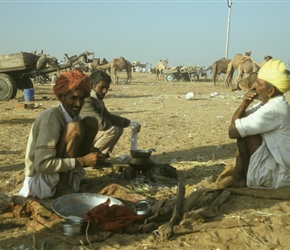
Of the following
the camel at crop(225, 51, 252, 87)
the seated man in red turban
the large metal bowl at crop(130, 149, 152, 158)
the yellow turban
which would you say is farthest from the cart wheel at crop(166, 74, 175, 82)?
the seated man in red turban

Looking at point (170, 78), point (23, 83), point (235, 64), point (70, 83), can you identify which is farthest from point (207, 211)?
point (170, 78)

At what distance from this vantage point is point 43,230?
3.31 metres

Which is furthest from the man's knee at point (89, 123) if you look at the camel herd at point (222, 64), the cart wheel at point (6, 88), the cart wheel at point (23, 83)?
the cart wheel at point (23, 83)

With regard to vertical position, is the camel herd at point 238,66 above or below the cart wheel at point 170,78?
above

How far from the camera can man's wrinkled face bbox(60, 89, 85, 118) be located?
383cm

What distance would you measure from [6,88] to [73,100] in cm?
1176

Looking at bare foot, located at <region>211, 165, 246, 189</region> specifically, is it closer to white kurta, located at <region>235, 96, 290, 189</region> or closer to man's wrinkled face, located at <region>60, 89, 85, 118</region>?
white kurta, located at <region>235, 96, 290, 189</region>

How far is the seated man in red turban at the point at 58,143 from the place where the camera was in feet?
12.1

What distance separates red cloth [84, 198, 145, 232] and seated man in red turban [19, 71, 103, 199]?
59 cm

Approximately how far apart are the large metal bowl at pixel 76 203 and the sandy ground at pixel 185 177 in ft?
1.07

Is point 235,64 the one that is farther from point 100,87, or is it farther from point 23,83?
point 100,87

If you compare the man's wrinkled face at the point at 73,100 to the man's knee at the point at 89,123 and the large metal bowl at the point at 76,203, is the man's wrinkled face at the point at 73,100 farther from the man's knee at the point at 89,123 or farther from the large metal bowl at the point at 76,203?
the large metal bowl at the point at 76,203

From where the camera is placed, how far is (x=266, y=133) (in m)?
3.89

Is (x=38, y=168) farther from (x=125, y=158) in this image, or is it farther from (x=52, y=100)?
(x=52, y=100)
